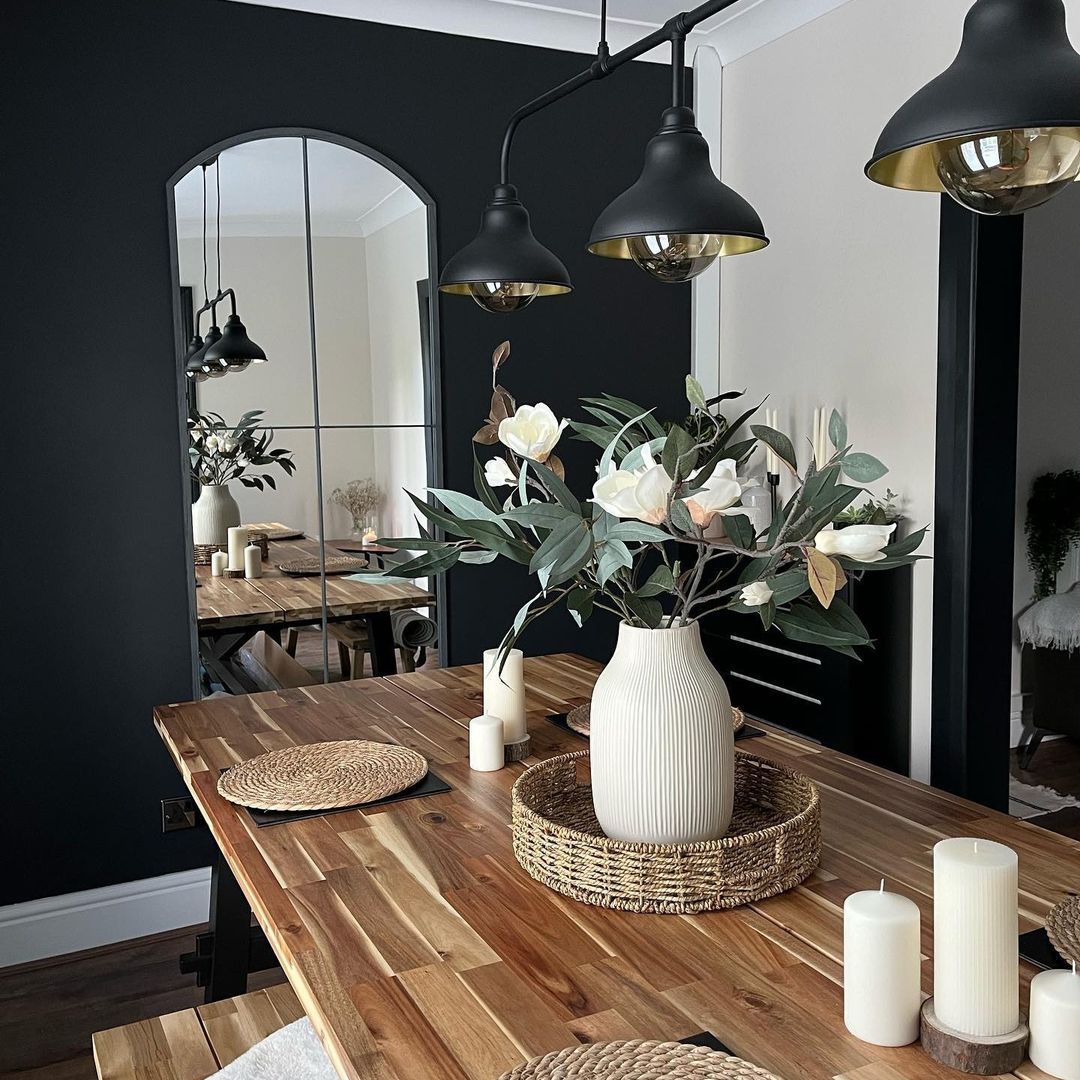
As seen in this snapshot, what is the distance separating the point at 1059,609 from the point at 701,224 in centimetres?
323

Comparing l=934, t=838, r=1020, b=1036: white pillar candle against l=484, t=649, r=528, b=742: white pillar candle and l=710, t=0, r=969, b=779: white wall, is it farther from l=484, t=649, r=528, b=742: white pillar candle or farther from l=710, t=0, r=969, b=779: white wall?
l=710, t=0, r=969, b=779: white wall

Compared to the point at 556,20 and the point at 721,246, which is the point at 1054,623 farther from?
the point at 721,246

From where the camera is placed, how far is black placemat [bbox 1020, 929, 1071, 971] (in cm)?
118

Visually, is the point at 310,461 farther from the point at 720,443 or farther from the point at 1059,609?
the point at 1059,609

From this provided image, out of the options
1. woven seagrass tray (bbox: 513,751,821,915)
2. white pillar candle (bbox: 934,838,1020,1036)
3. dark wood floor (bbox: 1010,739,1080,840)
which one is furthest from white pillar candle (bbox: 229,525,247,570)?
dark wood floor (bbox: 1010,739,1080,840)

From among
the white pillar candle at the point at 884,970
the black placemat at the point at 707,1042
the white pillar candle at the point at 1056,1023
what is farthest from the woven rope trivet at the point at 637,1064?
the white pillar candle at the point at 1056,1023

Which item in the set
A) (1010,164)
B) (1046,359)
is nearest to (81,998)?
(1010,164)

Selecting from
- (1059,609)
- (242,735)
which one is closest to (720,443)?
(242,735)

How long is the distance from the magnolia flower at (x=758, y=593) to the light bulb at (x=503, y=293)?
1014 millimetres

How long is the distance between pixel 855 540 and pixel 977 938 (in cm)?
42

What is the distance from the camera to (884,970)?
1032mm

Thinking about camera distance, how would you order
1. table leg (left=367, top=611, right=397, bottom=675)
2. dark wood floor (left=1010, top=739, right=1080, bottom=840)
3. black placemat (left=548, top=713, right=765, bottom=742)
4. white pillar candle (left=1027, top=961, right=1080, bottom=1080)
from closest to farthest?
1. white pillar candle (left=1027, top=961, right=1080, bottom=1080)
2. black placemat (left=548, top=713, right=765, bottom=742)
3. table leg (left=367, top=611, right=397, bottom=675)
4. dark wood floor (left=1010, top=739, right=1080, bottom=840)

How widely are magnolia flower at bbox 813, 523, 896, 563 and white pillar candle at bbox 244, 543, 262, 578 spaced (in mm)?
2335

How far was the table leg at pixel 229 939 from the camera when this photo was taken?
87.4 inches
